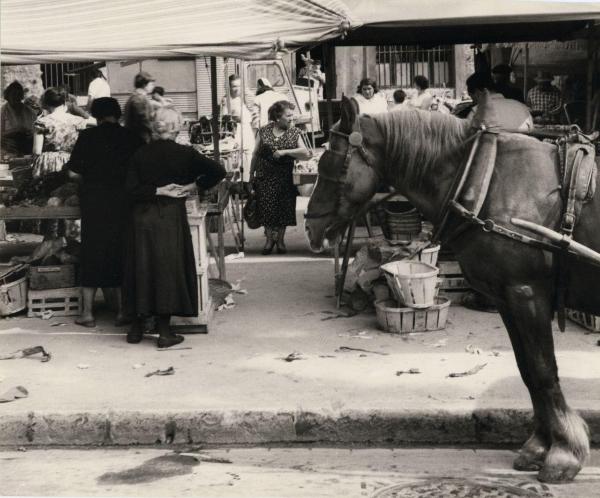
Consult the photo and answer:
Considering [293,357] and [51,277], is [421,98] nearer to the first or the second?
[51,277]

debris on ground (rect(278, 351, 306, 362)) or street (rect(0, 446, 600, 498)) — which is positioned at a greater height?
debris on ground (rect(278, 351, 306, 362))

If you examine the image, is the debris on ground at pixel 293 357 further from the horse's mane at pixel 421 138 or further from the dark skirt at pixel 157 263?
the horse's mane at pixel 421 138

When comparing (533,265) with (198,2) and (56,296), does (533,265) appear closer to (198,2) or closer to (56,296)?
(198,2)

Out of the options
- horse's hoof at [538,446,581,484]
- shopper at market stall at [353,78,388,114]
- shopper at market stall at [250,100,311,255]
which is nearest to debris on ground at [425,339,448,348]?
horse's hoof at [538,446,581,484]

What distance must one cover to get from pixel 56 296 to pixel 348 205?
4.38 m

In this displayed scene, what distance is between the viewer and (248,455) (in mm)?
5422

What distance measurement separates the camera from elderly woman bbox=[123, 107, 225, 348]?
7.28 metres

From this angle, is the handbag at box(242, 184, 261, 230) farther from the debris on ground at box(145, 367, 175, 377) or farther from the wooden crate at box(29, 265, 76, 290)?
the debris on ground at box(145, 367, 175, 377)

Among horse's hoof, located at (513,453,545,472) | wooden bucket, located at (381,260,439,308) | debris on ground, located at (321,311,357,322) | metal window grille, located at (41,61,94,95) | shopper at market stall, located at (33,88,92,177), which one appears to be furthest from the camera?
metal window grille, located at (41,61,94,95)

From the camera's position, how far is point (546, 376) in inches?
186

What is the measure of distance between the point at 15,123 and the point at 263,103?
492 centimetres

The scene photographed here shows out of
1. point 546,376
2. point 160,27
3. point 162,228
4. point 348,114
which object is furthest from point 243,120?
point 546,376

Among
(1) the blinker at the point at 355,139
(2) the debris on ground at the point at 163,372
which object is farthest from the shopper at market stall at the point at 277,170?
(1) the blinker at the point at 355,139

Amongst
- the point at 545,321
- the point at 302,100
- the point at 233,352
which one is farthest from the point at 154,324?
→ the point at 302,100
